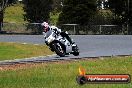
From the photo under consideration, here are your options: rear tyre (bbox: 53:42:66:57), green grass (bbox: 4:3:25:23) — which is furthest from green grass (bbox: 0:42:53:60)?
green grass (bbox: 4:3:25:23)

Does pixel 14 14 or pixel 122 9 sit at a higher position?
pixel 122 9

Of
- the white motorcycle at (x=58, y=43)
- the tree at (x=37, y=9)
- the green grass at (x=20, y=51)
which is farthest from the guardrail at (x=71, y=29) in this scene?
the white motorcycle at (x=58, y=43)

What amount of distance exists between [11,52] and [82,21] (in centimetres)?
2832

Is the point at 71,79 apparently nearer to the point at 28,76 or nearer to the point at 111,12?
the point at 28,76

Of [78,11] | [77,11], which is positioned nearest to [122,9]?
[78,11]

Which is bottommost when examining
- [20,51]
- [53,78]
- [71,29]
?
[20,51]

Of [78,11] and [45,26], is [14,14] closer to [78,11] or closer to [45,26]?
[78,11]

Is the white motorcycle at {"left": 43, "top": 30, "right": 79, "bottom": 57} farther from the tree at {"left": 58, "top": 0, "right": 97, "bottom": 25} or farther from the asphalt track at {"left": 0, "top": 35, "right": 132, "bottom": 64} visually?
the tree at {"left": 58, "top": 0, "right": 97, "bottom": 25}

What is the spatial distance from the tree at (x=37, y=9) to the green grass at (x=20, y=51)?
25.2m

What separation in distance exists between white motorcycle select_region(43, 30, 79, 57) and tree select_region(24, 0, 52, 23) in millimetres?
37661

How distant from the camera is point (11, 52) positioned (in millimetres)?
25984

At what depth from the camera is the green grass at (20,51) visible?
24.5 m

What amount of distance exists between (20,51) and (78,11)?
2852cm

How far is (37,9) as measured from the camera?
54344 millimetres
